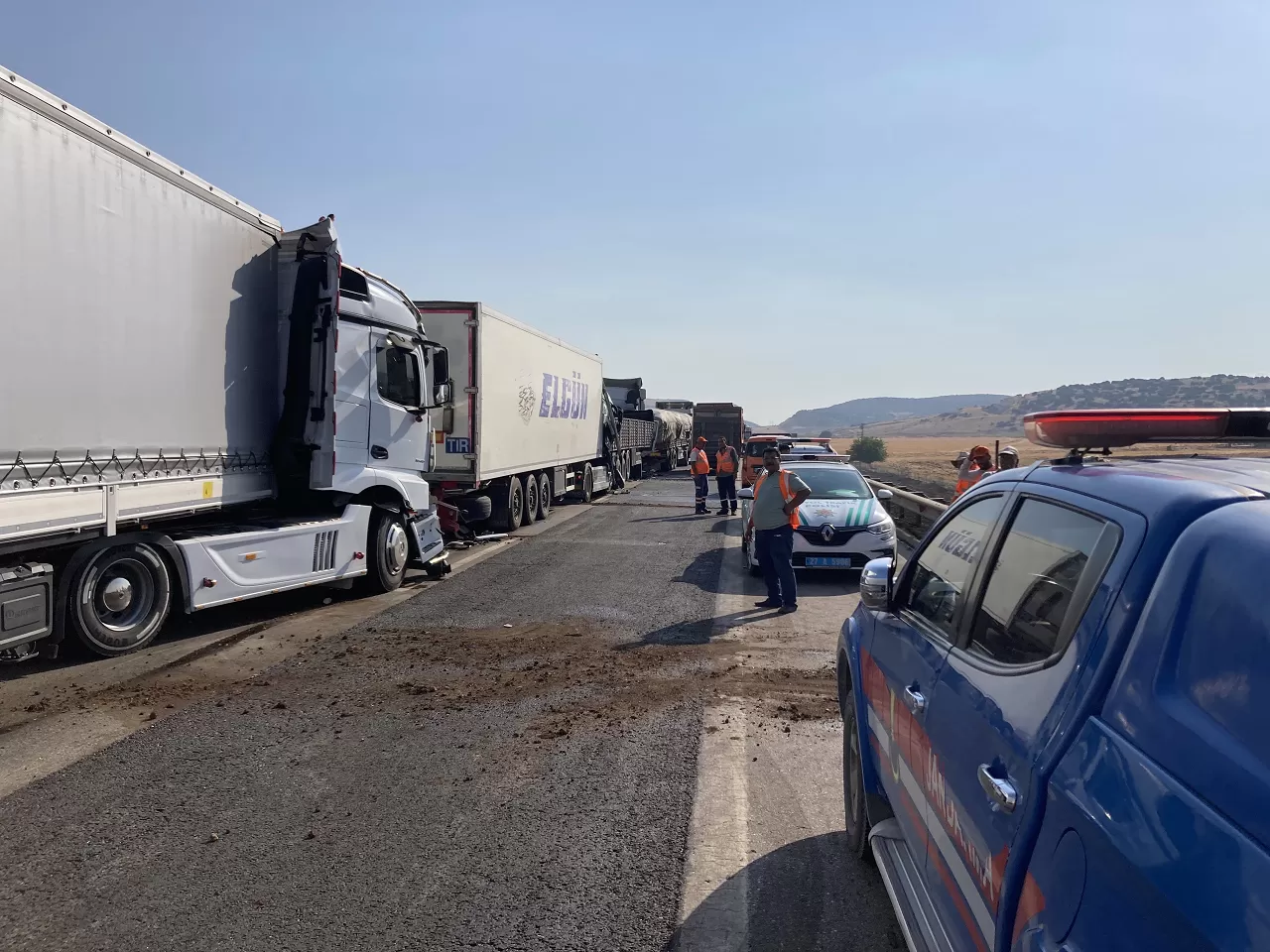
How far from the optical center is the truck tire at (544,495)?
18812 mm

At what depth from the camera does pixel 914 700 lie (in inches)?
113

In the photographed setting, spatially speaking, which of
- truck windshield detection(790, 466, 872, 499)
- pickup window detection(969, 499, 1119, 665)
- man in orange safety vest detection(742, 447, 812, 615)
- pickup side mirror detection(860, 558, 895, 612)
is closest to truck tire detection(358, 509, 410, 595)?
man in orange safety vest detection(742, 447, 812, 615)

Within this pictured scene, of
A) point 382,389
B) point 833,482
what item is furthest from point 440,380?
point 833,482

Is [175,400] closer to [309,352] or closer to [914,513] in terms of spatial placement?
[309,352]

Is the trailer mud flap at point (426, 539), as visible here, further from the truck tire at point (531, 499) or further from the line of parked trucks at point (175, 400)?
the truck tire at point (531, 499)

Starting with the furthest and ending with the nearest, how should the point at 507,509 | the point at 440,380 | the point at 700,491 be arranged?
the point at 700,491
the point at 507,509
the point at 440,380

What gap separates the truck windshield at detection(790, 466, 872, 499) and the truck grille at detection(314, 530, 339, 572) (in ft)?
19.9

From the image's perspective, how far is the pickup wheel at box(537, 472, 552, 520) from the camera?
18812mm

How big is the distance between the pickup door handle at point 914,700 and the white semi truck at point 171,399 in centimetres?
590

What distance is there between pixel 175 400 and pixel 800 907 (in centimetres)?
655

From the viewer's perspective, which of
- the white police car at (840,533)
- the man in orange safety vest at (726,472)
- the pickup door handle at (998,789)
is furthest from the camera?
the man in orange safety vest at (726,472)

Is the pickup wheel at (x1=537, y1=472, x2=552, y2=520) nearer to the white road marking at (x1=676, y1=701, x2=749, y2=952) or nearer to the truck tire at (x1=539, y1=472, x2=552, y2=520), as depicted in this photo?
the truck tire at (x1=539, y1=472, x2=552, y2=520)

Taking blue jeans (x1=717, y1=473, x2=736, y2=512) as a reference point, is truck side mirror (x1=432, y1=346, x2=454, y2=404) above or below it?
above

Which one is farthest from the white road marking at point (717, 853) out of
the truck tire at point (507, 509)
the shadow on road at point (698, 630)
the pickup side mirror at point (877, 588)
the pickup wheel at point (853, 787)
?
the truck tire at point (507, 509)
